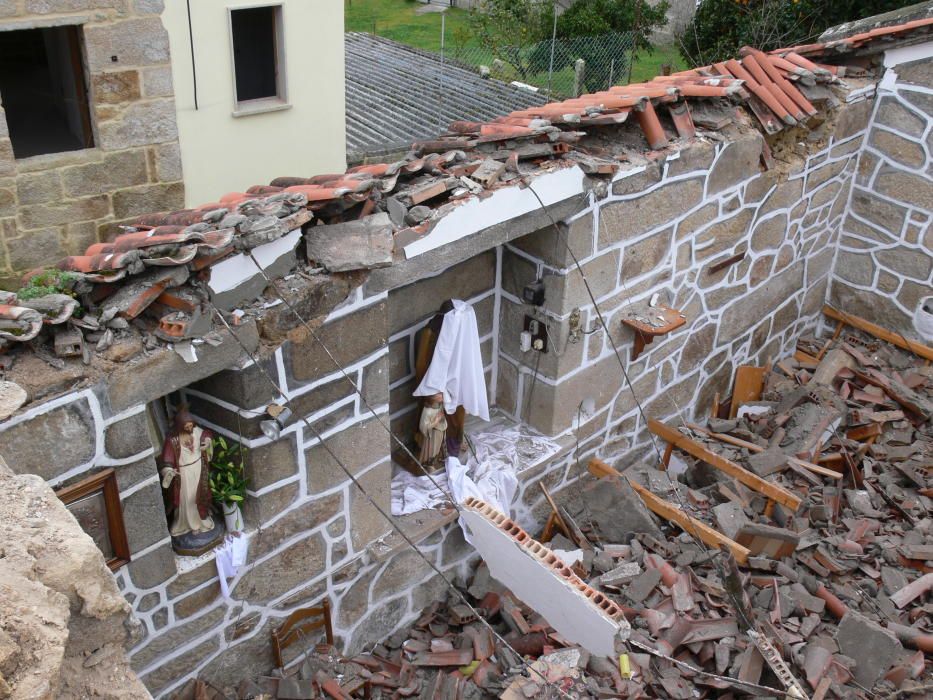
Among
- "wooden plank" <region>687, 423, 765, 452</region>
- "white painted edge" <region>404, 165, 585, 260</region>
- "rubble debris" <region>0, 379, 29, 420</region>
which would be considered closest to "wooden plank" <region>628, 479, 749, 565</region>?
"wooden plank" <region>687, 423, 765, 452</region>

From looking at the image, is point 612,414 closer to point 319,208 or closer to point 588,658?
point 588,658

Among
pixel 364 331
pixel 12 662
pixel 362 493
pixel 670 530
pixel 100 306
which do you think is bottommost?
pixel 670 530

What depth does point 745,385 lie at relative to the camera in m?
9.07

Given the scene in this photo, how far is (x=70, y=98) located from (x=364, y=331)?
467 centimetres

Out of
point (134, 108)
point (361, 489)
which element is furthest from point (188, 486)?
point (134, 108)

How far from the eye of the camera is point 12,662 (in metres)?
2.22

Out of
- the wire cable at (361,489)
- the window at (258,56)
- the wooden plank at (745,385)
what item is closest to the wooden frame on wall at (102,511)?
the wire cable at (361,489)

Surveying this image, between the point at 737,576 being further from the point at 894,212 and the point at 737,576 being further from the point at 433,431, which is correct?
the point at 894,212

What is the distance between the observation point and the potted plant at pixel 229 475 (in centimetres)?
538

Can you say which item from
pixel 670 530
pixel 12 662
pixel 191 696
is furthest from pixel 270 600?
pixel 12 662

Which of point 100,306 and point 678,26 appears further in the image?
point 678,26

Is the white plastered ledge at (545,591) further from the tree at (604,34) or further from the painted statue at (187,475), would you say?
the tree at (604,34)

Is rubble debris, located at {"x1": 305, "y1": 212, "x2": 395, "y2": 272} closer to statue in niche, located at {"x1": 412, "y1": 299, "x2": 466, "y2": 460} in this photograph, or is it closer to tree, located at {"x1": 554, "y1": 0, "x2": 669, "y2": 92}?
statue in niche, located at {"x1": 412, "y1": 299, "x2": 466, "y2": 460}

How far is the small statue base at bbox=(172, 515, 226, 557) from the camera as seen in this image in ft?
17.6
